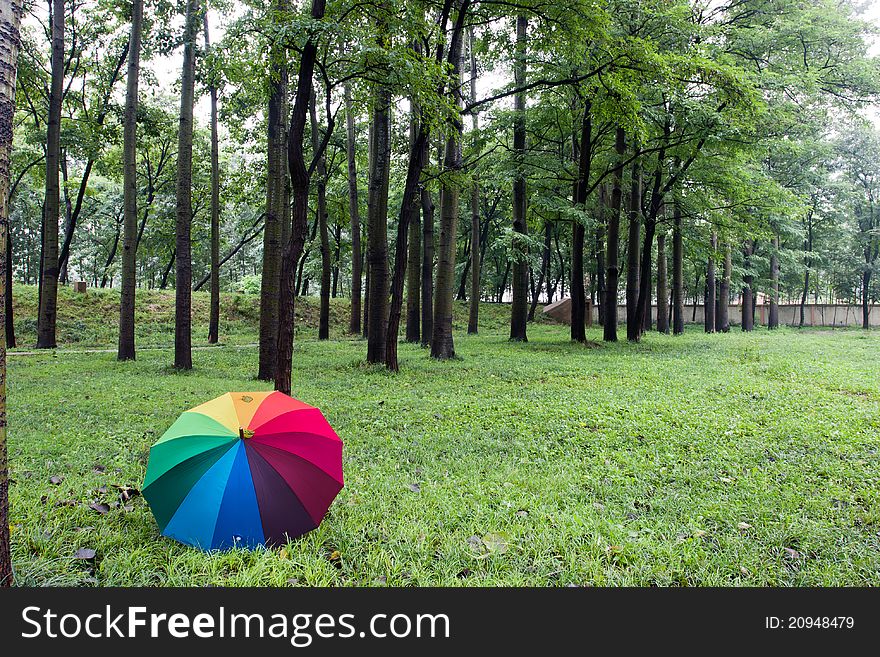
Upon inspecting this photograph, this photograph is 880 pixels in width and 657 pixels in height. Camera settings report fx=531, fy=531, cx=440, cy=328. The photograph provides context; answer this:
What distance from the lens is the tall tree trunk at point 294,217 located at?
20.4 feet

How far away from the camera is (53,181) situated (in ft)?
40.0

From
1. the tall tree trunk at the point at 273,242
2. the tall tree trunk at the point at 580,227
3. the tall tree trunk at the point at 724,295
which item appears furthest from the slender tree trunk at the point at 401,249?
the tall tree trunk at the point at 724,295

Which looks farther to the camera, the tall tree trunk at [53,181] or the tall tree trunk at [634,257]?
the tall tree trunk at [634,257]

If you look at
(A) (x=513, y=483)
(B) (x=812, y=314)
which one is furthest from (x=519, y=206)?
(B) (x=812, y=314)

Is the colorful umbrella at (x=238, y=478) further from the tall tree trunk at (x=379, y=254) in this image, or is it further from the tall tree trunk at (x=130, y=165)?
the tall tree trunk at (x=130, y=165)

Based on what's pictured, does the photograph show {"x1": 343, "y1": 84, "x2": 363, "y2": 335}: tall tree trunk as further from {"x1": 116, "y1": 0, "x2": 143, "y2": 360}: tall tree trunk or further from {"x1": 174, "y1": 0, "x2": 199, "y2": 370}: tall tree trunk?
{"x1": 116, "y1": 0, "x2": 143, "y2": 360}: tall tree trunk

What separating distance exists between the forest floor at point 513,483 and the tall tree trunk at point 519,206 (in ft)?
21.2

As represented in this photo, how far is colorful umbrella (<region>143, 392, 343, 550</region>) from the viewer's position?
2.89 m

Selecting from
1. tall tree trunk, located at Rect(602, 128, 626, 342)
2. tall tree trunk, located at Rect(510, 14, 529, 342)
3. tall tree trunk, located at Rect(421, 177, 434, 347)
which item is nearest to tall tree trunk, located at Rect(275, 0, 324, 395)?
tall tree trunk, located at Rect(421, 177, 434, 347)

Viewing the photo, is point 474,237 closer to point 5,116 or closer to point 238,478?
point 238,478

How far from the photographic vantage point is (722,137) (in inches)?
508

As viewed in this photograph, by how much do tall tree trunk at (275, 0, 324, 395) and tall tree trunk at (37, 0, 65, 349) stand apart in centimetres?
909

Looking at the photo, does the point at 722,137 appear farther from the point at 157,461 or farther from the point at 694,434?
the point at 157,461

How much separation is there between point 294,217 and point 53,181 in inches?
367
